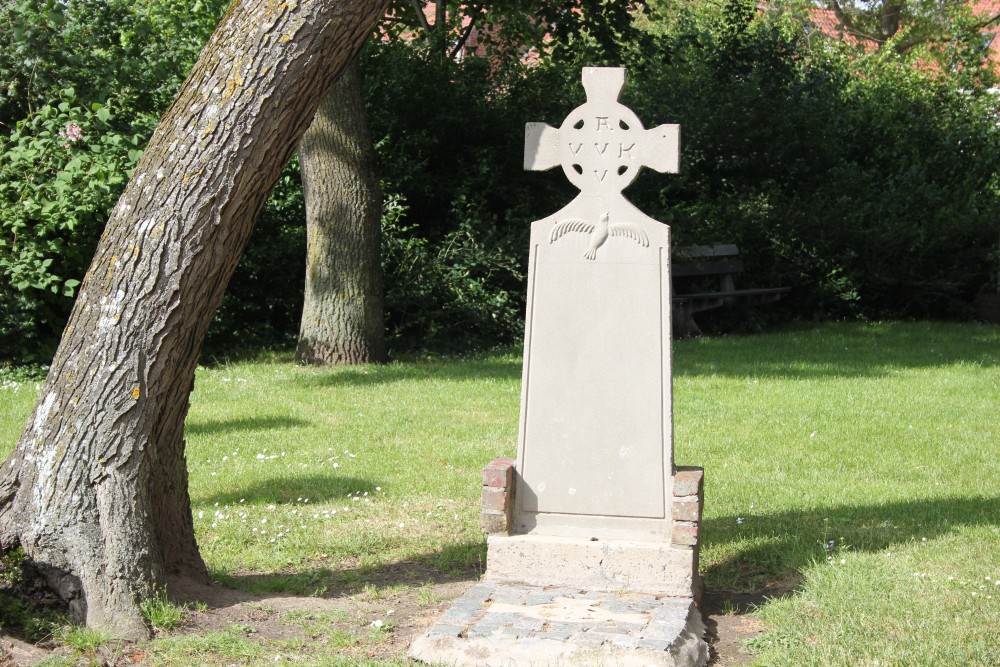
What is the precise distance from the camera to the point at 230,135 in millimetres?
4258

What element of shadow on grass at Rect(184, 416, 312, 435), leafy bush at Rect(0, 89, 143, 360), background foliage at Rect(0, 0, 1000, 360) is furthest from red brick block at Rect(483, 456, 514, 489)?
background foliage at Rect(0, 0, 1000, 360)

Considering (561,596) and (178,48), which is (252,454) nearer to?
(561,596)

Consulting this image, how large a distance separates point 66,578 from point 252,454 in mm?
3377

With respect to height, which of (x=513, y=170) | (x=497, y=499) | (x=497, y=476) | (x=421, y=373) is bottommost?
(x=497, y=499)

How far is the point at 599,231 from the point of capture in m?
4.89

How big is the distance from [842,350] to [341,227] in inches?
239

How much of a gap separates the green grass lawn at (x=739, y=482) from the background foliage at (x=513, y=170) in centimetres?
168

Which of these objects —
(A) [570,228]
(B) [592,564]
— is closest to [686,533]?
(B) [592,564]

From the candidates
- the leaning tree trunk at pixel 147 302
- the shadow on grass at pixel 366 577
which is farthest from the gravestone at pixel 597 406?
the leaning tree trunk at pixel 147 302

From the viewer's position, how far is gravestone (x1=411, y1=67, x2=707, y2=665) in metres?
4.75

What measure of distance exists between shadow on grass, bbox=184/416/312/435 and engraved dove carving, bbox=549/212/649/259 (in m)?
4.32

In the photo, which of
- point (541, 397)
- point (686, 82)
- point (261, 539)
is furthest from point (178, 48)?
point (541, 397)

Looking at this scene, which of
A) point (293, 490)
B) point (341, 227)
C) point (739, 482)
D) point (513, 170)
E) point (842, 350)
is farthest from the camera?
point (513, 170)

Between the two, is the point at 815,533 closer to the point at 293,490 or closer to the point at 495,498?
the point at 495,498
